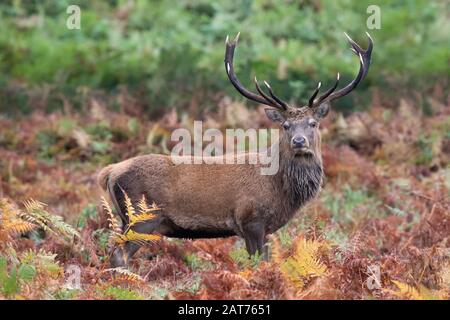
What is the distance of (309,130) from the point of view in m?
9.56

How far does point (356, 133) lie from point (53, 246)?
7.31 m

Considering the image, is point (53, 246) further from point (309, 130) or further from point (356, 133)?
point (356, 133)

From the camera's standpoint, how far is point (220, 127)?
53.1 feet

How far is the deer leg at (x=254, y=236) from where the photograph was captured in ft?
30.6

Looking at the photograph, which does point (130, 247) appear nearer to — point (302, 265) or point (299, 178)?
point (299, 178)

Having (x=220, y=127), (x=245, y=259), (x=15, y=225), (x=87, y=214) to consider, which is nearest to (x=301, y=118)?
(x=245, y=259)

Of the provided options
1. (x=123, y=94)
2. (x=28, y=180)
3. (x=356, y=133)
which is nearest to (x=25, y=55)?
(x=123, y=94)

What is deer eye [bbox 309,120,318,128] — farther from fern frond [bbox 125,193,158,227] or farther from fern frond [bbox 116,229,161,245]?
fern frond [bbox 116,229,161,245]

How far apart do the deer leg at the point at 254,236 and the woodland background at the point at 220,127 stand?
24 centimetres

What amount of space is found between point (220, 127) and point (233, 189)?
6.67 meters

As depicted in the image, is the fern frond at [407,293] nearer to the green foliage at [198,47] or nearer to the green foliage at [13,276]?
the green foliage at [13,276]

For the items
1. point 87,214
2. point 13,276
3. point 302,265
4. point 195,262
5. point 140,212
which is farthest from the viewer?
point 87,214
